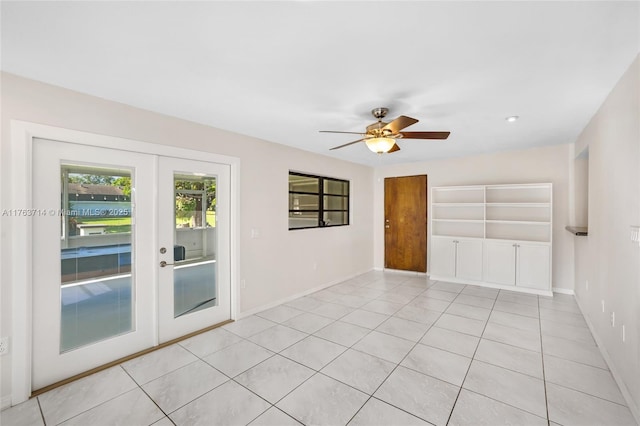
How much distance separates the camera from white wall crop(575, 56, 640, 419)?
1.92 metres

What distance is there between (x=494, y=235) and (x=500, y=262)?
1.80 feet

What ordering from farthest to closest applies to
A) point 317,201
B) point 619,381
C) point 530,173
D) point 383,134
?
point 317,201, point 530,173, point 383,134, point 619,381

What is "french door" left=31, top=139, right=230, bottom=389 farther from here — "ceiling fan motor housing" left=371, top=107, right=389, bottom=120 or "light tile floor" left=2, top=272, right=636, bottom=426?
"ceiling fan motor housing" left=371, top=107, right=389, bottom=120

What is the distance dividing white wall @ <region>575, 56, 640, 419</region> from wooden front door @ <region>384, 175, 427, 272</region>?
2.85 meters

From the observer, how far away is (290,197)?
4.54m

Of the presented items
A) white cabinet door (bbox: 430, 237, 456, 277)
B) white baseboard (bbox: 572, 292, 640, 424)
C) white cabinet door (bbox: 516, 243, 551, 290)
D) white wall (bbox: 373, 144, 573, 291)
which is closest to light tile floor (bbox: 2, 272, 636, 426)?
white baseboard (bbox: 572, 292, 640, 424)

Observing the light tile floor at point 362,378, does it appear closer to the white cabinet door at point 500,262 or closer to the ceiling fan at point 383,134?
the white cabinet door at point 500,262

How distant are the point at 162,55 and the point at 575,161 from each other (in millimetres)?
5700

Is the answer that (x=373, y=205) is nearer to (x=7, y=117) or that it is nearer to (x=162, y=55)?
(x=162, y=55)

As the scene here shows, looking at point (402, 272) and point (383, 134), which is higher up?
point (383, 134)

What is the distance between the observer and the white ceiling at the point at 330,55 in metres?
1.47

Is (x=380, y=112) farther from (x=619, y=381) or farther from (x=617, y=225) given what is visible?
(x=619, y=381)

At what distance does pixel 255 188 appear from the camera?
3.86 metres

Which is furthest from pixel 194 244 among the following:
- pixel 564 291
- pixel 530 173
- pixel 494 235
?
pixel 564 291
